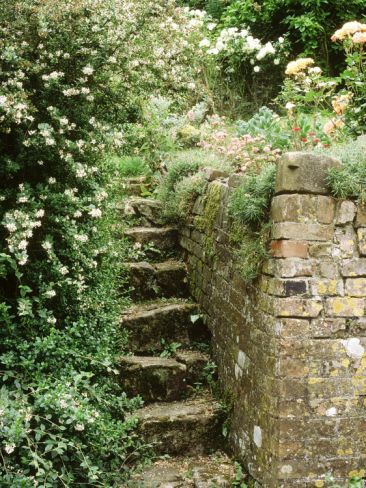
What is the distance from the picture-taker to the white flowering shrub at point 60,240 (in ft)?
11.2

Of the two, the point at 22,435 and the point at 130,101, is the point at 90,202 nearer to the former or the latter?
the point at 130,101

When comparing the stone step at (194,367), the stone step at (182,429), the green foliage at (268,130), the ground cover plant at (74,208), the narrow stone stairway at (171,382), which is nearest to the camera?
the ground cover plant at (74,208)

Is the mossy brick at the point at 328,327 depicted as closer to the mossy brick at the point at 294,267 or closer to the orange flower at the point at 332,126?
the mossy brick at the point at 294,267

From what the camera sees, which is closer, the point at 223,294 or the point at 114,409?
the point at 114,409

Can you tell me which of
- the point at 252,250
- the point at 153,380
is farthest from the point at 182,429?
the point at 252,250

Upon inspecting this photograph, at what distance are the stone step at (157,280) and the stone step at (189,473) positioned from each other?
1.81 meters

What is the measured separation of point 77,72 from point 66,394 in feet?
7.64

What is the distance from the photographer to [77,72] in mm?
4121

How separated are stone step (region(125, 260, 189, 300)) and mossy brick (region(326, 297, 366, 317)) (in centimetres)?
250

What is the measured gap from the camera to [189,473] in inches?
153

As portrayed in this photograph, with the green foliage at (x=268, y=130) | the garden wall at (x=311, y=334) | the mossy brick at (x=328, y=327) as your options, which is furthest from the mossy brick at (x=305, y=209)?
the green foliage at (x=268, y=130)

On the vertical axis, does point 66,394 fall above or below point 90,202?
below

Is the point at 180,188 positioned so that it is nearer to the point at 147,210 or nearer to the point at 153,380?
the point at 147,210

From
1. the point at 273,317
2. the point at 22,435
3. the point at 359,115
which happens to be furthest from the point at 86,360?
the point at 359,115
